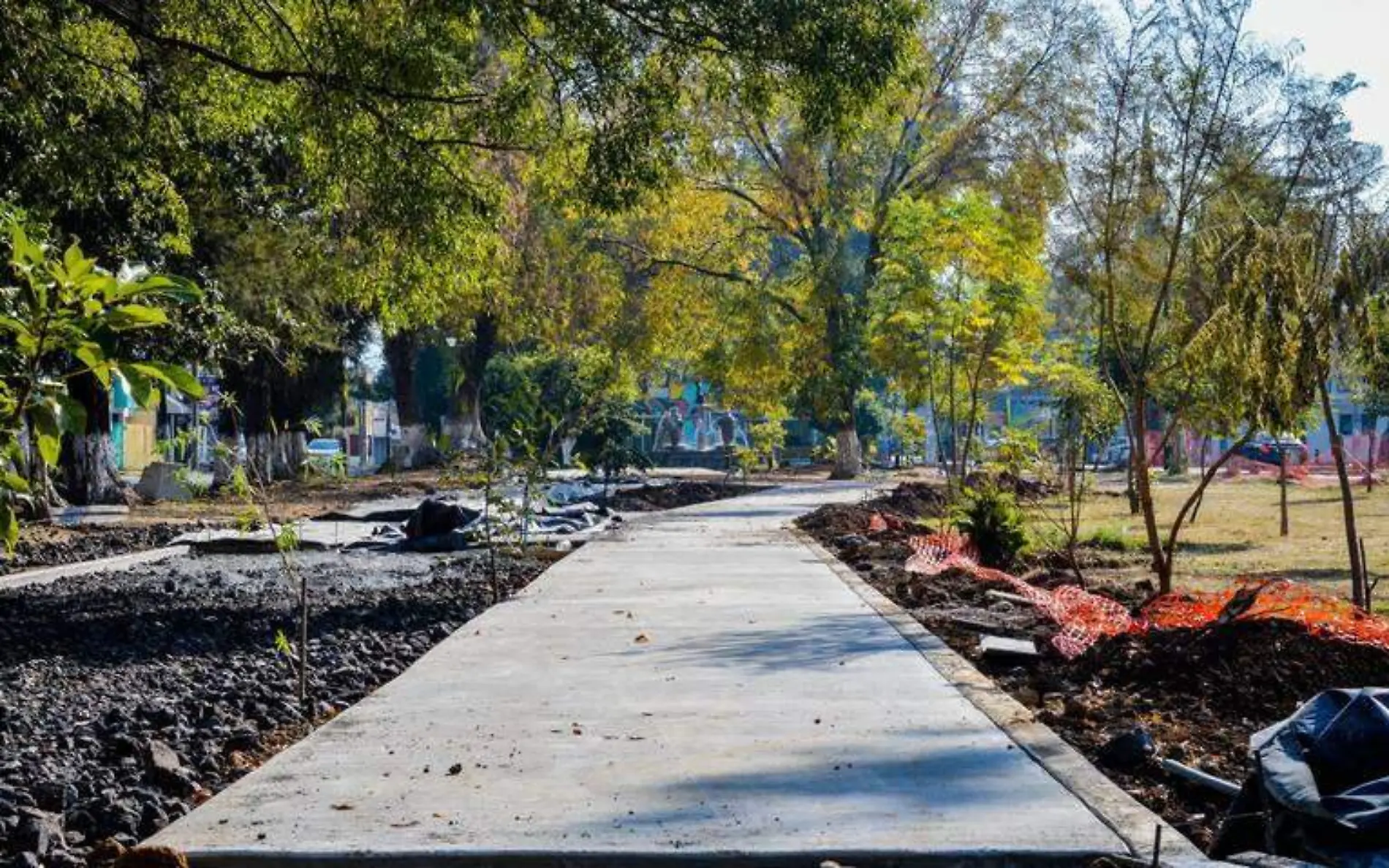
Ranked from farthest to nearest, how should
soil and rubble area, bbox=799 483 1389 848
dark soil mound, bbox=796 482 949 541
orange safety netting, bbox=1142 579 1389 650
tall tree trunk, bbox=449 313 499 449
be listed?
1. tall tree trunk, bbox=449 313 499 449
2. dark soil mound, bbox=796 482 949 541
3. orange safety netting, bbox=1142 579 1389 650
4. soil and rubble area, bbox=799 483 1389 848

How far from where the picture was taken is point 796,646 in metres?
10.0

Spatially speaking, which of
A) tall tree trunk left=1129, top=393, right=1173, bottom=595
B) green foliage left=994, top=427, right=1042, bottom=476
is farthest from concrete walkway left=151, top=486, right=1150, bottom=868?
green foliage left=994, top=427, right=1042, bottom=476

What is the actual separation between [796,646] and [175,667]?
11.8 ft

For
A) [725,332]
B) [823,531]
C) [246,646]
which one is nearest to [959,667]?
[246,646]

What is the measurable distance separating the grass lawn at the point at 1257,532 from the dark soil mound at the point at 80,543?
37.0 ft

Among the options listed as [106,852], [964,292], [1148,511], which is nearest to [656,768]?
[106,852]

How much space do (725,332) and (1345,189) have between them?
29.2 m

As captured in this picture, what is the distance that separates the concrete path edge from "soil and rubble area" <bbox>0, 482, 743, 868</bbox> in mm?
3092

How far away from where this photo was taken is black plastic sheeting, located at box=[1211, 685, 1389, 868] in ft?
14.6

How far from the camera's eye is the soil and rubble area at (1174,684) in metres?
6.43

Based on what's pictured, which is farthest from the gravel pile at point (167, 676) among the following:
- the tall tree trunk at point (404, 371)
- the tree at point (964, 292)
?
the tall tree trunk at point (404, 371)

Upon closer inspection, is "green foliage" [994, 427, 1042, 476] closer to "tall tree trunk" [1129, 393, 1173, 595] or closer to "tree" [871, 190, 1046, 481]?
"tree" [871, 190, 1046, 481]

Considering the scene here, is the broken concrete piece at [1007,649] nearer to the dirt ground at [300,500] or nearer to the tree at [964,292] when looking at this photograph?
the tree at [964,292]

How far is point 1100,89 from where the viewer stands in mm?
15078
